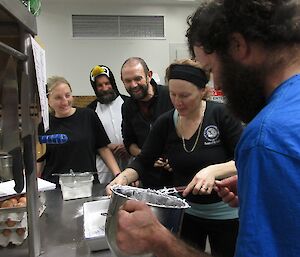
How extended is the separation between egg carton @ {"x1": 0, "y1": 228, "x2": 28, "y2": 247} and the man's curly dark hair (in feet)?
2.66

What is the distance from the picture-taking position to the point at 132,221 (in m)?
0.72

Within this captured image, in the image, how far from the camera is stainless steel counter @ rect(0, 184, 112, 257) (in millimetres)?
1015

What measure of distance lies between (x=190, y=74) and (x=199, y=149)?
0.33m

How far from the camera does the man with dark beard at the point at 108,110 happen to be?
8.68 feet

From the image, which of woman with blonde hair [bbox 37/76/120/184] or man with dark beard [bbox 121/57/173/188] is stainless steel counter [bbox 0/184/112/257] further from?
man with dark beard [bbox 121/57/173/188]

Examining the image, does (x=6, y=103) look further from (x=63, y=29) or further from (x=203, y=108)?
(x=63, y=29)

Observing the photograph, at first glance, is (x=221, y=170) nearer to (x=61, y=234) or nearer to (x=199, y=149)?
(x=199, y=149)

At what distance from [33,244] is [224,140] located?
0.89 metres

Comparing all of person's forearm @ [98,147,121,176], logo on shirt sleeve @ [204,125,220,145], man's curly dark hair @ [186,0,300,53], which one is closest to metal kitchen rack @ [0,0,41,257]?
man's curly dark hair @ [186,0,300,53]

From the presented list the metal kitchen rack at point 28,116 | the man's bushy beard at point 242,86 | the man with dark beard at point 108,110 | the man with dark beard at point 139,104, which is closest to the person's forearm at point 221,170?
the man's bushy beard at point 242,86

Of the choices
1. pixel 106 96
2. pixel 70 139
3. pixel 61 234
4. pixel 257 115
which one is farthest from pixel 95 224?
pixel 106 96

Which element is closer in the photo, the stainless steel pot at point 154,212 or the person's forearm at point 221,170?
the stainless steel pot at point 154,212

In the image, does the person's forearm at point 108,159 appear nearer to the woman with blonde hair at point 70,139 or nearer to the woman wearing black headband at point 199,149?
the woman with blonde hair at point 70,139

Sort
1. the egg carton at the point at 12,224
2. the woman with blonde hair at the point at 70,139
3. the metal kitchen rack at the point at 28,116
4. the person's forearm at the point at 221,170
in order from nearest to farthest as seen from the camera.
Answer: the metal kitchen rack at the point at 28,116 < the egg carton at the point at 12,224 < the person's forearm at the point at 221,170 < the woman with blonde hair at the point at 70,139
